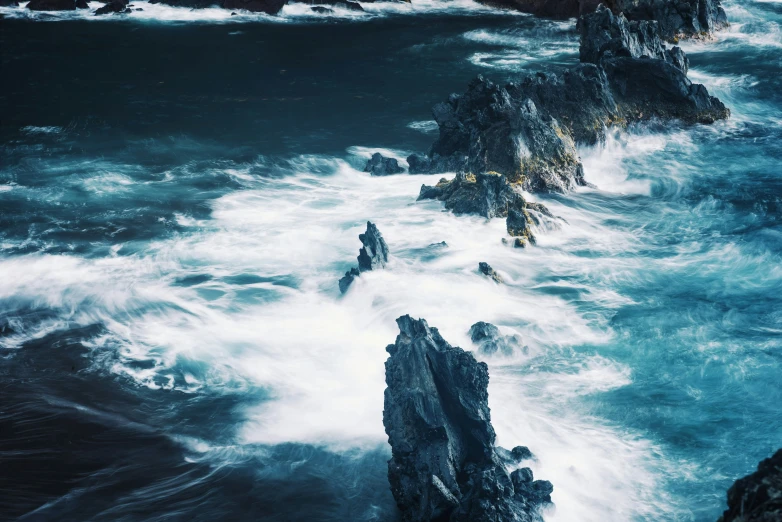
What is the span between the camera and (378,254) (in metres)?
14.0

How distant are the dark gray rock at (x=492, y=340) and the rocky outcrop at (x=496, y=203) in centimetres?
374

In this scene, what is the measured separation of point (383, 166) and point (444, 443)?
39.0ft

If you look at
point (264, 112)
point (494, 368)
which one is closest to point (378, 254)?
point (494, 368)

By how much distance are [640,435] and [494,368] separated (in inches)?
87.0

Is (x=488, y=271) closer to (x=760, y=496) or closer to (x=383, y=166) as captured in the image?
(x=383, y=166)

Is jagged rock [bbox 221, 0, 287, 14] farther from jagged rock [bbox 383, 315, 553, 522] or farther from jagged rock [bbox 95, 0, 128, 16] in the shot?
jagged rock [bbox 383, 315, 553, 522]

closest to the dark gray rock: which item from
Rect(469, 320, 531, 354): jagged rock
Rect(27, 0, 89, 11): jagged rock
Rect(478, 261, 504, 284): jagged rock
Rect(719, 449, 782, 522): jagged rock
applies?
Rect(469, 320, 531, 354): jagged rock

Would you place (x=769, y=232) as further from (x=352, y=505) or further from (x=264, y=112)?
(x=264, y=112)

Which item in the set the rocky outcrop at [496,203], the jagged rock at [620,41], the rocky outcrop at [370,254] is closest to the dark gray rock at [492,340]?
the rocky outcrop at [370,254]

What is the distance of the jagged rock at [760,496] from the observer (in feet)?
15.8

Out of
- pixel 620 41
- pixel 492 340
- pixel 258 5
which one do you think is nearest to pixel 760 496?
pixel 492 340

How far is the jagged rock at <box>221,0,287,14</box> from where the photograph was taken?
124 feet

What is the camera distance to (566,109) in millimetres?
19969

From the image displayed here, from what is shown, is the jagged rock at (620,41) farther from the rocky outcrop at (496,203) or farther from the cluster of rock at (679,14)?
the rocky outcrop at (496,203)
